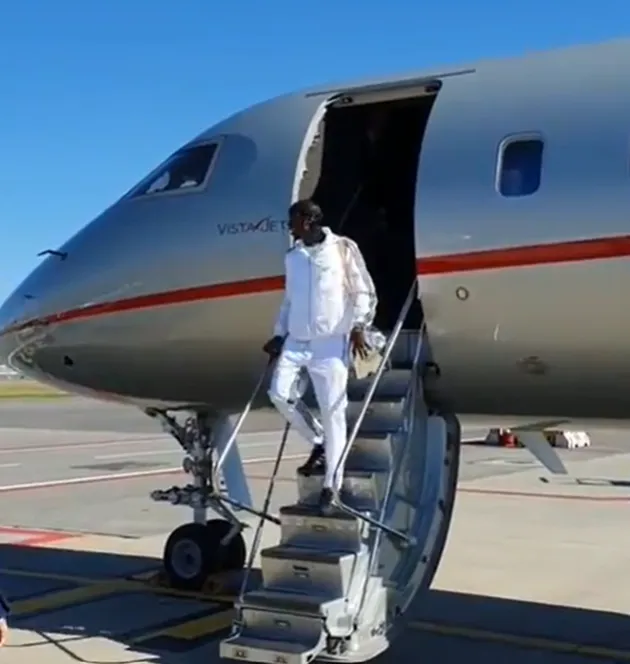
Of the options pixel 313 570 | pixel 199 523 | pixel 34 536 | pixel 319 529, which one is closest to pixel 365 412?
pixel 319 529

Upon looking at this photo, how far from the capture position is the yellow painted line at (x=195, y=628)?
29.9ft

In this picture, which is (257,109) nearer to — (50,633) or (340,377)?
(340,377)

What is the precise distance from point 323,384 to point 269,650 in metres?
1.72

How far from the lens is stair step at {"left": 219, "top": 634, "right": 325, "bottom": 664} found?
6930mm

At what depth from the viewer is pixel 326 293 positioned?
7727 millimetres

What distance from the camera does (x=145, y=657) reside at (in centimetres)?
848

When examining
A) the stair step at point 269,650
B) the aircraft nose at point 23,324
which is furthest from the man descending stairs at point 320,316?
the aircraft nose at point 23,324

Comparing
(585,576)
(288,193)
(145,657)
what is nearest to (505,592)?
(585,576)

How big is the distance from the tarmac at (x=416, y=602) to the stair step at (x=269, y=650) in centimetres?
91

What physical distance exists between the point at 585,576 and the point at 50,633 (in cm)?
551

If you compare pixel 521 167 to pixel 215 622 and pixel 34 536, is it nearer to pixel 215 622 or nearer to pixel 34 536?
pixel 215 622

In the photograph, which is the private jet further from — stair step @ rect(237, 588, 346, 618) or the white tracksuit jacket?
the white tracksuit jacket

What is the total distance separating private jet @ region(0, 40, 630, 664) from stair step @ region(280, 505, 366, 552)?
1cm

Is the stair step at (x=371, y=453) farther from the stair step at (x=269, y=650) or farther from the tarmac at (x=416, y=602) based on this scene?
the stair step at (x=269, y=650)
